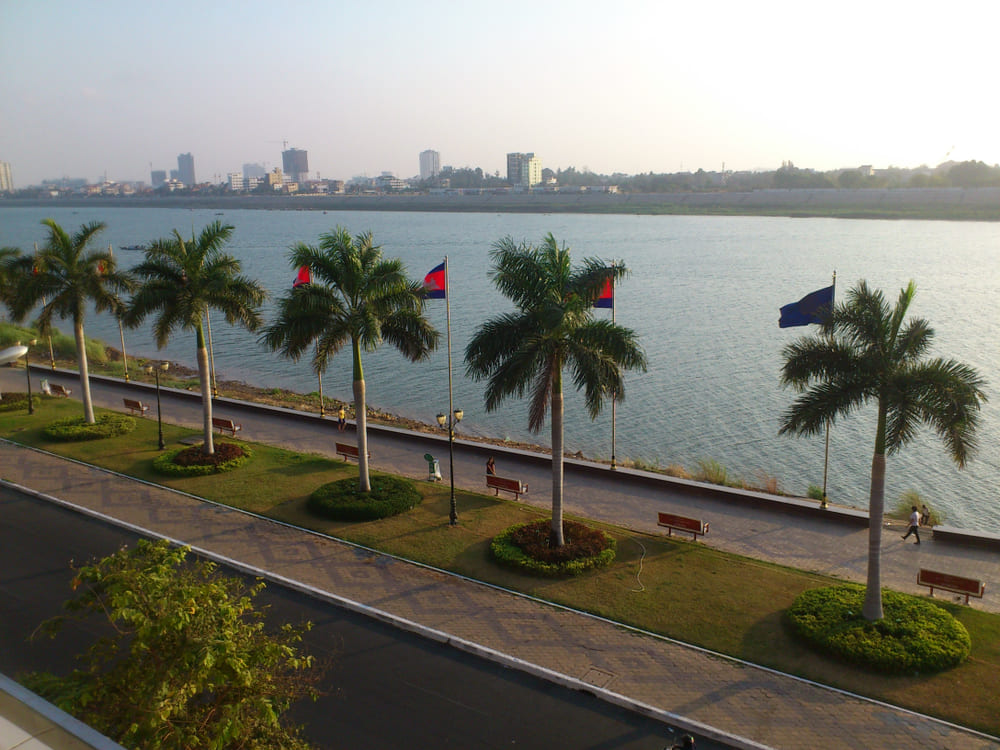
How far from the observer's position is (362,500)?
19422 millimetres

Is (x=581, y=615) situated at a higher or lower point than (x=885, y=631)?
lower

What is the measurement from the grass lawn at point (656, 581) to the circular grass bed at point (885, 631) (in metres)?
0.20

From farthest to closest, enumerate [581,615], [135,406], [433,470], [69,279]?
1. [135,406]
2. [69,279]
3. [433,470]
4. [581,615]

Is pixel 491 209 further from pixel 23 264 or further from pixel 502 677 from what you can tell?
pixel 502 677

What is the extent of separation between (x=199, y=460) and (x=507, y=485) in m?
9.18

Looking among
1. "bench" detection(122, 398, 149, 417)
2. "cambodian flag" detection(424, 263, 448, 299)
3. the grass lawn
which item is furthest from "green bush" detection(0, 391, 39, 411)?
"cambodian flag" detection(424, 263, 448, 299)

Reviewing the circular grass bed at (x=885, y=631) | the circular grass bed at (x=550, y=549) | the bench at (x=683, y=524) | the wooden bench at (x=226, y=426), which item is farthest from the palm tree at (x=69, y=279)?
the circular grass bed at (x=885, y=631)

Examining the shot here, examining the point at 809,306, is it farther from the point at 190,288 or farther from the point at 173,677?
the point at 190,288

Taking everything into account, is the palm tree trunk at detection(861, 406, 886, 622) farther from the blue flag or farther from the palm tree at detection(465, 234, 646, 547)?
the palm tree at detection(465, 234, 646, 547)

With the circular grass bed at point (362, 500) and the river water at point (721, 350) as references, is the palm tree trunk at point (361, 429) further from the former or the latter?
the river water at point (721, 350)

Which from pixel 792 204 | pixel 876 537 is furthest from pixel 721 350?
pixel 792 204

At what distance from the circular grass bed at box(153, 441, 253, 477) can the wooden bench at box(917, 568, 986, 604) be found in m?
17.7

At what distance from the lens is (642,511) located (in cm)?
1997

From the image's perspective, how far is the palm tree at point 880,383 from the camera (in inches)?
506
